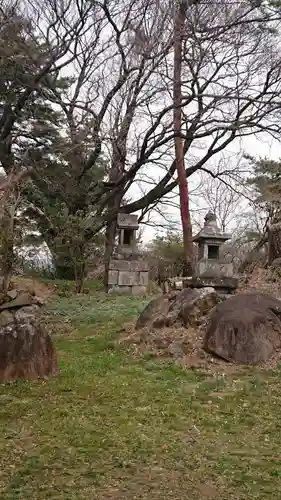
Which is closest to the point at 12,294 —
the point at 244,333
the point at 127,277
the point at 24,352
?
the point at 127,277

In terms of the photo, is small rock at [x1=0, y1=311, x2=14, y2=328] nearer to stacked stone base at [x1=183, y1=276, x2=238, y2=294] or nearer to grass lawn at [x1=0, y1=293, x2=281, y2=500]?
grass lawn at [x1=0, y1=293, x2=281, y2=500]

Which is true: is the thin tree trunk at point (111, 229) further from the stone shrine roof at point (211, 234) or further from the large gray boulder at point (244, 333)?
the large gray boulder at point (244, 333)

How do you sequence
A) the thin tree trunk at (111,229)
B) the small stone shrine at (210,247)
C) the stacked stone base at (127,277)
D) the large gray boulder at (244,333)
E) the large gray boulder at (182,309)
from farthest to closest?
the thin tree trunk at (111,229), the stacked stone base at (127,277), the small stone shrine at (210,247), the large gray boulder at (182,309), the large gray boulder at (244,333)

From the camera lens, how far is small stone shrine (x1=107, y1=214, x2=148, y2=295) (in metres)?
14.2

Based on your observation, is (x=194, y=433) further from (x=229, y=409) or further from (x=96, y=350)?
(x=96, y=350)

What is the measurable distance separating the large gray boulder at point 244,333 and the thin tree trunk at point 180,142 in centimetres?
680

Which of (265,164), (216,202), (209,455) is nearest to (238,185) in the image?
(265,164)

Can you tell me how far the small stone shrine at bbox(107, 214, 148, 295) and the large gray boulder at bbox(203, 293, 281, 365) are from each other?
305 inches

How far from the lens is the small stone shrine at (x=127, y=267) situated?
14241mm

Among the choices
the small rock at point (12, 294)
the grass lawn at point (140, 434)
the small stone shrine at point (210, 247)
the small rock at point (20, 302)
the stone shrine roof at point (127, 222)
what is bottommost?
the grass lawn at point (140, 434)

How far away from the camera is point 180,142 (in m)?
14.6

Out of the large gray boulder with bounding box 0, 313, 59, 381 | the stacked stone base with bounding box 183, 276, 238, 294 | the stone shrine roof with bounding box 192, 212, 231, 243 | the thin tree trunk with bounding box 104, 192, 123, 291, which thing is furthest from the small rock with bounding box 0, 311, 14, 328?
the thin tree trunk with bounding box 104, 192, 123, 291

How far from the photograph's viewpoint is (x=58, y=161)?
54.6 ft

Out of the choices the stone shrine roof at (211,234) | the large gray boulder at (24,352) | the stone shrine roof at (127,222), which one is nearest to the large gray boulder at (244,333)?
the large gray boulder at (24,352)
